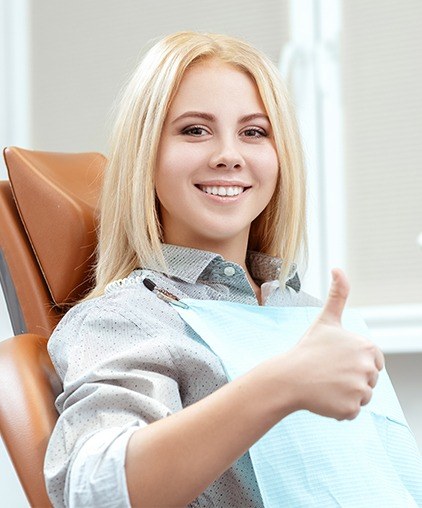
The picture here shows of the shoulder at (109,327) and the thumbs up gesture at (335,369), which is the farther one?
the shoulder at (109,327)

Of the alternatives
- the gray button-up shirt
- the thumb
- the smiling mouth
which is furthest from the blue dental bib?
the thumb

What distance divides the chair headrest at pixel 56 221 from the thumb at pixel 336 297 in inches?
21.1

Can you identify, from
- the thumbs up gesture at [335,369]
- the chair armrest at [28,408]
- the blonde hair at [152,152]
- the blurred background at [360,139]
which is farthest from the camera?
the blurred background at [360,139]

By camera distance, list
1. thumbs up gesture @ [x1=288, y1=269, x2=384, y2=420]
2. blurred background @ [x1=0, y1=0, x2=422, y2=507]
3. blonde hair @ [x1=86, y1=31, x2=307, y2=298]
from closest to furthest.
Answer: thumbs up gesture @ [x1=288, y1=269, x2=384, y2=420] → blonde hair @ [x1=86, y1=31, x2=307, y2=298] → blurred background @ [x1=0, y1=0, x2=422, y2=507]

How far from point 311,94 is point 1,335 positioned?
0.95 metres

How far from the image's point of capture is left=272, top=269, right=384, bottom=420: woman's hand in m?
0.90

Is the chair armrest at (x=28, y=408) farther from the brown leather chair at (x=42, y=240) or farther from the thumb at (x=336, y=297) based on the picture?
the thumb at (x=336, y=297)

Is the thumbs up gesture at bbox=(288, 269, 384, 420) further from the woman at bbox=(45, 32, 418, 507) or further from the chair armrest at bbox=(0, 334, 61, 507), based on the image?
the chair armrest at bbox=(0, 334, 61, 507)

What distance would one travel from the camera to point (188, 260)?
130 centimetres

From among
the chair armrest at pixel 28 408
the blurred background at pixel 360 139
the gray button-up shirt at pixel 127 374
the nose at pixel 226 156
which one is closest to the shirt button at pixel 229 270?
the gray button-up shirt at pixel 127 374

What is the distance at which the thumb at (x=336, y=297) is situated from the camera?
909mm

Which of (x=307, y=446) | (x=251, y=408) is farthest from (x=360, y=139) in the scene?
(x=251, y=408)

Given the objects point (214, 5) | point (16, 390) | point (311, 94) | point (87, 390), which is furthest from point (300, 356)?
point (214, 5)

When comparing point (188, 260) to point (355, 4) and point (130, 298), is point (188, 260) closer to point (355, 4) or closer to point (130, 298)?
point (130, 298)
